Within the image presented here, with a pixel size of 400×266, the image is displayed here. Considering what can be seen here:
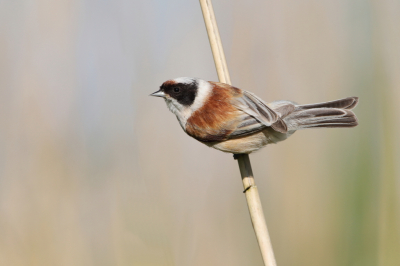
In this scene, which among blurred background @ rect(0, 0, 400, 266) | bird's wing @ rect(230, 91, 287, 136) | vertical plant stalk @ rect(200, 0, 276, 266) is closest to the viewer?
vertical plant stalk @ rect(200, 0, 276, 266)

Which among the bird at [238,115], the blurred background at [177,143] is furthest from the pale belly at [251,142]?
the blurred background at [177,143]

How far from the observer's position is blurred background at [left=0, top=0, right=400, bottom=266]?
245 cm

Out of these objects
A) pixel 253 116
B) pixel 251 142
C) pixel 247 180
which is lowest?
pixel 247 180

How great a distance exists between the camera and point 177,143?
9.15ft

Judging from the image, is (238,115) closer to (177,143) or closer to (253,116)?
(253,116)

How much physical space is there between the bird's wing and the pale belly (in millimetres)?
53

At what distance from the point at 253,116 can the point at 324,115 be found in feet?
1.37

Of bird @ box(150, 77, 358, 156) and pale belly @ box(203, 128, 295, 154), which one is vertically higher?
bird @ box(150, 77, 358, 156)

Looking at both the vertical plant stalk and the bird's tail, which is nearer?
the vertical plant stalk

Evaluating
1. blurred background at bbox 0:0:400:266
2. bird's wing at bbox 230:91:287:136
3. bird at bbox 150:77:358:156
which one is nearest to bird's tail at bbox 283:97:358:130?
bird at bbox 150:77:358:156

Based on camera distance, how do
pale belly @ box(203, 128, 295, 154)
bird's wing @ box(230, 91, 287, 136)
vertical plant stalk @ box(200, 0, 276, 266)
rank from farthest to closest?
pale belly @ box(203, 128, 295, 154) → bird's wing @ box(230, 91, 287, 136) → vertical plant stalk @ box(200, 0, 276, 266)

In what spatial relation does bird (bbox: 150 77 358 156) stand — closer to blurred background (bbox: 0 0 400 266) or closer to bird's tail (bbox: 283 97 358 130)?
bird's tail (bbox: 283 97 358 130)

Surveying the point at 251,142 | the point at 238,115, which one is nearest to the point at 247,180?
the point at 251,142

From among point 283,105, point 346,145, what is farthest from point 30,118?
point 346,145
